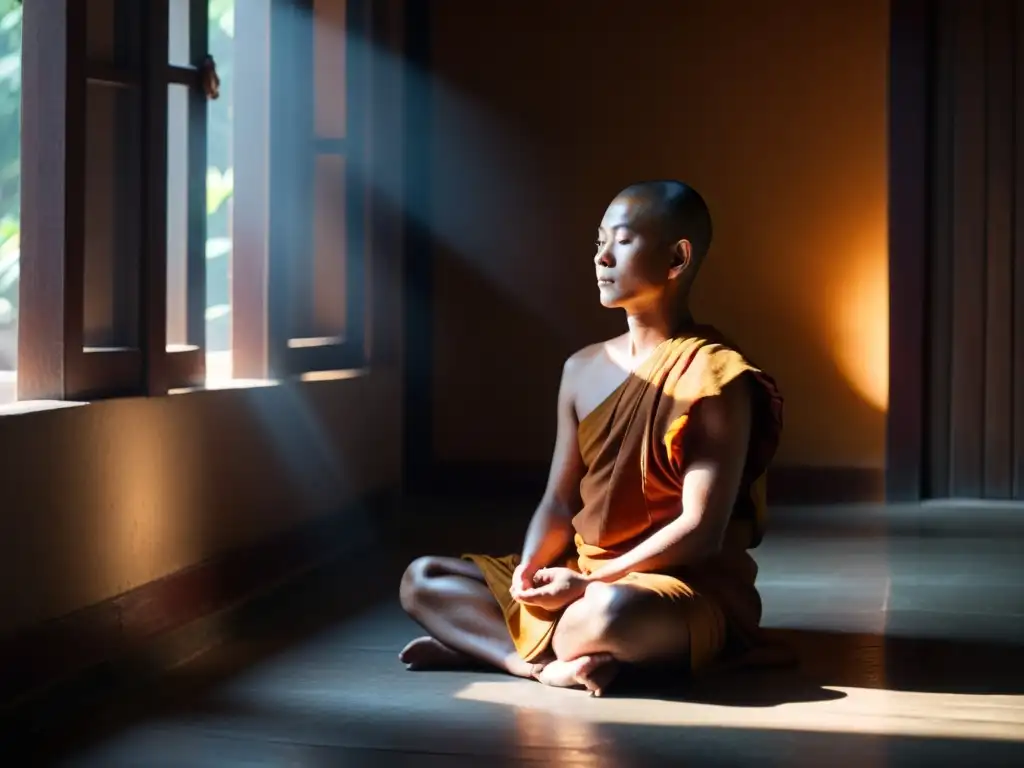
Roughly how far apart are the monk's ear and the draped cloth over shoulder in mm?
129

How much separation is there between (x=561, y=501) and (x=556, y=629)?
0.29 m

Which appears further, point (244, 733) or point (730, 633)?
point (730, 633)

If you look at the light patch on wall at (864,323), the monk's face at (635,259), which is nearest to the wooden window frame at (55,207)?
the monk's face at (635,259)

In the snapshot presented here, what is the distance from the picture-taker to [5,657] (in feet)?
8.81

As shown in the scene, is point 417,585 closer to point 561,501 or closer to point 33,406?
point 561,501

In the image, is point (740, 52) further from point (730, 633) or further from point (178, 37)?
point (730, 633)

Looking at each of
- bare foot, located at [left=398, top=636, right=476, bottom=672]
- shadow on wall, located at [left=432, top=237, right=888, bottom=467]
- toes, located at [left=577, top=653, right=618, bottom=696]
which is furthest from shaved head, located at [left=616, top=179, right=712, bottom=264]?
shadow on wall, located at [left=432, top=237, right=888, bottom=467]

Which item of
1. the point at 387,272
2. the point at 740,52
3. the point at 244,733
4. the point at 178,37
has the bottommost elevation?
the point at 244,733

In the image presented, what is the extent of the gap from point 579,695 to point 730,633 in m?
0.39

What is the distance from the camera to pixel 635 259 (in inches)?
120

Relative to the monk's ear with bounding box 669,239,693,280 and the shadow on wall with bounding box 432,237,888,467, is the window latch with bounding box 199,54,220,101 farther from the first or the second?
the shadow on wall with bounding box 432,237,888,467

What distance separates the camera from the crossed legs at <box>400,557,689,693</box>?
2896 millimetres

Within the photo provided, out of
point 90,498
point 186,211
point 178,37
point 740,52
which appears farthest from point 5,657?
point 740,52

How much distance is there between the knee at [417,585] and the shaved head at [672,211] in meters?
0.83
